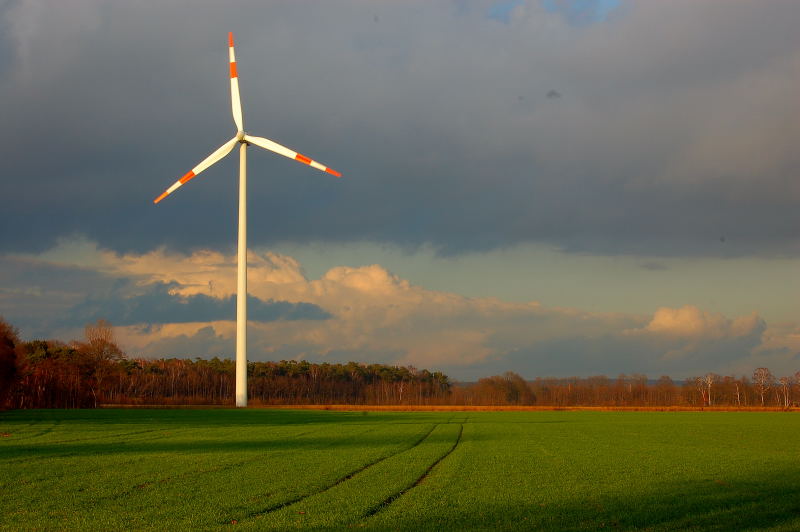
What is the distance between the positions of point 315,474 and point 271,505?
21.7 ft

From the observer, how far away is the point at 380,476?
81.3 feet

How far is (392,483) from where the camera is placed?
2298 centimetres

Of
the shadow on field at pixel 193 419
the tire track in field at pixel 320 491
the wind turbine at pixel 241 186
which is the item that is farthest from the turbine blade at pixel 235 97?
the tire track in field at pixel 320 491

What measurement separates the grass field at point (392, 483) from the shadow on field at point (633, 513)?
45 millimetres

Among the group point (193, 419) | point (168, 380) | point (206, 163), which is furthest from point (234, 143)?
point (168, 380)

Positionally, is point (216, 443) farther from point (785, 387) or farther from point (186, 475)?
point (785, 387)

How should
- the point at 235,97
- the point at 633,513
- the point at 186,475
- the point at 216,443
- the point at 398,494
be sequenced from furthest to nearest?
the point at 235,97 → the point at 216,443 → the point at 186,475 → the point at 398,494 → the point at 633,513

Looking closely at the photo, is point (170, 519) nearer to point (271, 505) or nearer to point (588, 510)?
point (271, 505)

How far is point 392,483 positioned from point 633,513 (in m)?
7.88

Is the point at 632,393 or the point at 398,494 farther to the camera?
the point at 632,393

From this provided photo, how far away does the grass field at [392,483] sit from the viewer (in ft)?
55.3

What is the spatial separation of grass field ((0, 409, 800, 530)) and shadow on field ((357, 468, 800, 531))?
0.15ft

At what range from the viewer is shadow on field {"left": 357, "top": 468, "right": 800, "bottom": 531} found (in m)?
16.1

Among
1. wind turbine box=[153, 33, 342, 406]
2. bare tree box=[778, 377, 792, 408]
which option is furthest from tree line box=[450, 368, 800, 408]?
wind turbine box=[153, 33, 342, 406]
